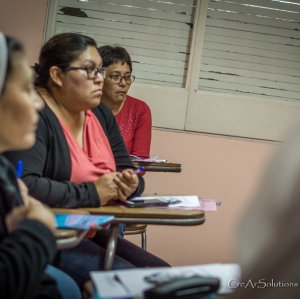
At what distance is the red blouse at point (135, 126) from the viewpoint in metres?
2.84

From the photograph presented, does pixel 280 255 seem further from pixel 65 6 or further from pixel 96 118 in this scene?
pixel 65 6

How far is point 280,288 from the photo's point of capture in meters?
0.57

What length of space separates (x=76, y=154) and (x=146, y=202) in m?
0.29

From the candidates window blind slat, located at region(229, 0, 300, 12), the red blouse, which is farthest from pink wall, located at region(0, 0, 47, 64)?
window blind slat, located at region(229, 0, 300, 12)

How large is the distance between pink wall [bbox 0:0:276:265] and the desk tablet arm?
2.36m

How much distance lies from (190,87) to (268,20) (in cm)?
71

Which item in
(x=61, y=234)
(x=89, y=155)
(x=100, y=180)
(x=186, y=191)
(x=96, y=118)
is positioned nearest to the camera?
(x=61, y=234)

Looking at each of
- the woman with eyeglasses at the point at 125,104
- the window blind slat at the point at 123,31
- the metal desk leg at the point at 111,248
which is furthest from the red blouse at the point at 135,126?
the metal desk leg at the point at 111,248

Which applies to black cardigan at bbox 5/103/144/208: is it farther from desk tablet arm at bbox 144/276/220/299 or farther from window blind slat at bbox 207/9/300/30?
window blind slat at bbox 207/9/300/30

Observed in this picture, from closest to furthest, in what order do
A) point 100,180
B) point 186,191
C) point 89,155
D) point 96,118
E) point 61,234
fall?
1. point 61,234
2. point 100,180
3. point 89,155
4. point 96,118
5. point 186,191

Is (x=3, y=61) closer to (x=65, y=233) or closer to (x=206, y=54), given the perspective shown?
(x=65, y=233)

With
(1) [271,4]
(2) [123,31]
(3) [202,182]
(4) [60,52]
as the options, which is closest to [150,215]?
(4) [60,52]

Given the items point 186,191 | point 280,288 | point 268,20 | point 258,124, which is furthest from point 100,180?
point 268,20

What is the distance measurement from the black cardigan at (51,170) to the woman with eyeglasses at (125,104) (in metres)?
1.16
